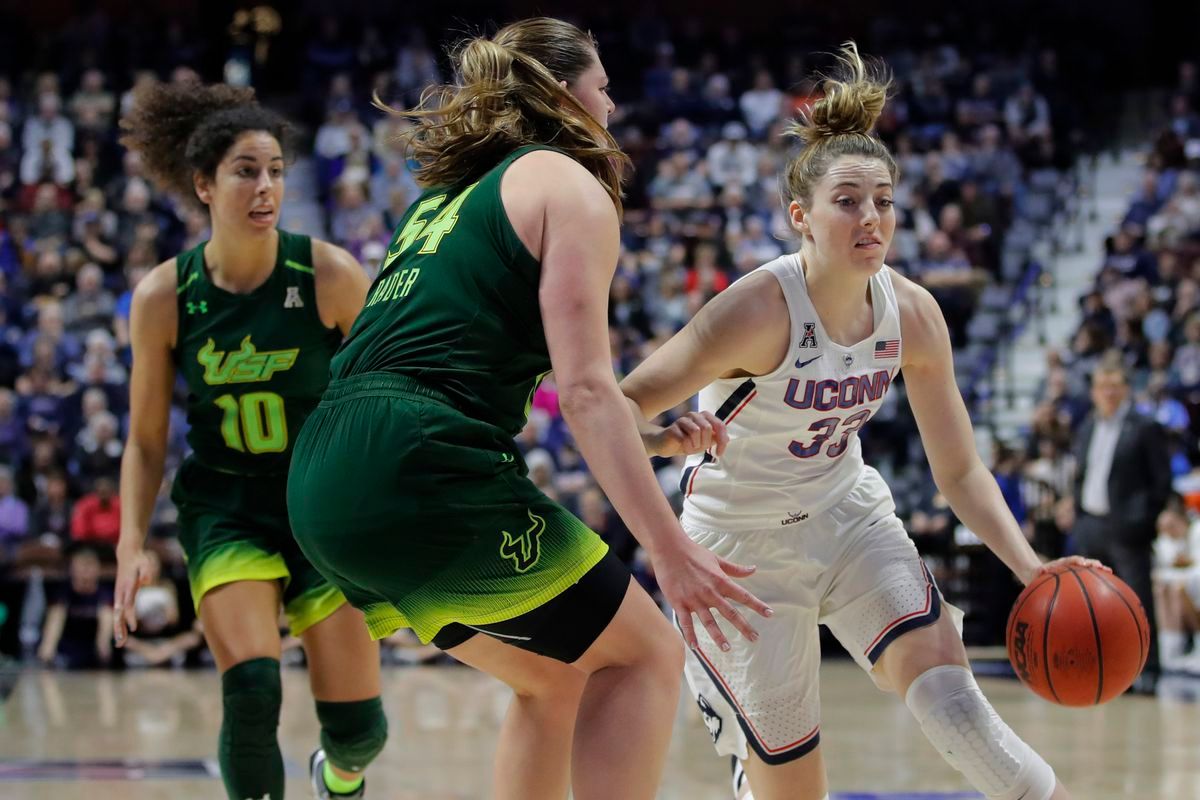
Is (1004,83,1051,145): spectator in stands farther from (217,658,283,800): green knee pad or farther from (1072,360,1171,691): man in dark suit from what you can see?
(217,658,283,800): green knee pad

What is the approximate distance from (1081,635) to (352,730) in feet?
6.34

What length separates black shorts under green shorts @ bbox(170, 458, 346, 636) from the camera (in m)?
3.86

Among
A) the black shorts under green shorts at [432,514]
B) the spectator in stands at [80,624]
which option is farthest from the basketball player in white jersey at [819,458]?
the spectator in stands at [80,624]

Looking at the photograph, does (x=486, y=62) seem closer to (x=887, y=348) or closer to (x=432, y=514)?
(x=432, y=514)

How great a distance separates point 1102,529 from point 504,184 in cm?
657

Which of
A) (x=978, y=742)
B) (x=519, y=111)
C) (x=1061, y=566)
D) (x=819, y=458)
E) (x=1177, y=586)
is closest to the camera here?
(x=519, y=111)

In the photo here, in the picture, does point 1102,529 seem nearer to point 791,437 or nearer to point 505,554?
point 791,437

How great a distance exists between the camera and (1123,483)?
26.8 feet

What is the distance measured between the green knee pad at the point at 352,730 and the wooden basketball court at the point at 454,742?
0.95m

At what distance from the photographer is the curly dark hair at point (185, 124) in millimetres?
4027

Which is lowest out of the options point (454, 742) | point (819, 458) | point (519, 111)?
point (454, 742)

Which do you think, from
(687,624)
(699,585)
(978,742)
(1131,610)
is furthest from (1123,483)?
(699,585)

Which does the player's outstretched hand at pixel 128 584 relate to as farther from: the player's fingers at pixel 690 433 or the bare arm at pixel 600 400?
the bare arm at pixel 600 400

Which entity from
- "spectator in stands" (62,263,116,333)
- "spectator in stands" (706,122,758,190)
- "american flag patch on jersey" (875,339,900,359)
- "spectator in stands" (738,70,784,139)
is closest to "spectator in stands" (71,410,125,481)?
"spectator in stands" (62,263,116,333)
